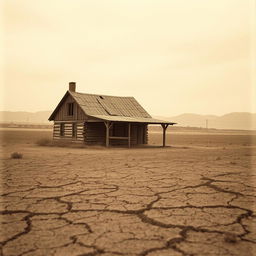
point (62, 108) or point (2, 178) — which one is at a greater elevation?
point (62, 108)

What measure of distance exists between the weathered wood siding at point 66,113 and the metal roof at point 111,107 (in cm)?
33

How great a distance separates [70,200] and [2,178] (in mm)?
2904

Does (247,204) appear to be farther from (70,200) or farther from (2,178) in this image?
(2,178)

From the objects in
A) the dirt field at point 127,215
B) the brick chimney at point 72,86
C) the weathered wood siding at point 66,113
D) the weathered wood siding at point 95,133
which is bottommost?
the dirt field at point 127,215

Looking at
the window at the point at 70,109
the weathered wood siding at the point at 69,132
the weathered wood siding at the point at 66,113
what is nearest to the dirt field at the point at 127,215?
the weathered wood siding at the point at 69,132

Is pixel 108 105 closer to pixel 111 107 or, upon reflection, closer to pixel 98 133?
pixel 111 107

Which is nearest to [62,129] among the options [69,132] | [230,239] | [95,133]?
[69,132]

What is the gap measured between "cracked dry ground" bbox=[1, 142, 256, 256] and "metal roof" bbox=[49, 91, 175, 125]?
44.6 feet

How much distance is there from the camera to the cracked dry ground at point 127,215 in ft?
10.1

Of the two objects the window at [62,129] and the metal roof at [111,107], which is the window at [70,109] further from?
the window at [62,129]

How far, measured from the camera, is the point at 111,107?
23.4 metres

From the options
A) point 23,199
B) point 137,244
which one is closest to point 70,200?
point 23,199

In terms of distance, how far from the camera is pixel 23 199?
4.95 metres

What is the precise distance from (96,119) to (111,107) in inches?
145
